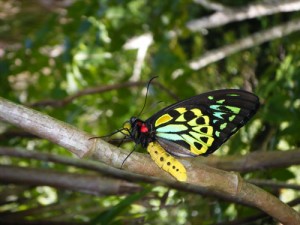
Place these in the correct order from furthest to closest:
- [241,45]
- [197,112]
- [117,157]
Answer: [241,45] < [197,112] < [117,157]

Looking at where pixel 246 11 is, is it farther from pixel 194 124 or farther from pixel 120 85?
pixel 194 124

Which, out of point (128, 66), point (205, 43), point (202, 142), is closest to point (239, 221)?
point (202, 142)

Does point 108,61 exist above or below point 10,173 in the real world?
above

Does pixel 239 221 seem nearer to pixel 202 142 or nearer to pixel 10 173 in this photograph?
pixel 202 142


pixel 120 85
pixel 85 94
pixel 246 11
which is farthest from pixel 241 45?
pixel 85 94

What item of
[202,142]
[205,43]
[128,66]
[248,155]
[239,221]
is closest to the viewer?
[202,142]

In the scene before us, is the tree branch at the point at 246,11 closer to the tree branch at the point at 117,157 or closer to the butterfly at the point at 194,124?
the butterfly at the point at 194,124

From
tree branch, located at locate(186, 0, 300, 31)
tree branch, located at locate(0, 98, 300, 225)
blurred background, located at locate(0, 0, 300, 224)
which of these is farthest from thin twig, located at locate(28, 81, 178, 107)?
tree branch, located at locate(186, 0, 300, 31)

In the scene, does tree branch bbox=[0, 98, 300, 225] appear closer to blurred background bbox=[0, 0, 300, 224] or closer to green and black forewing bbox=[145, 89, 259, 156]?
green and black forewing bbox=[145, 89, 259, 156]
